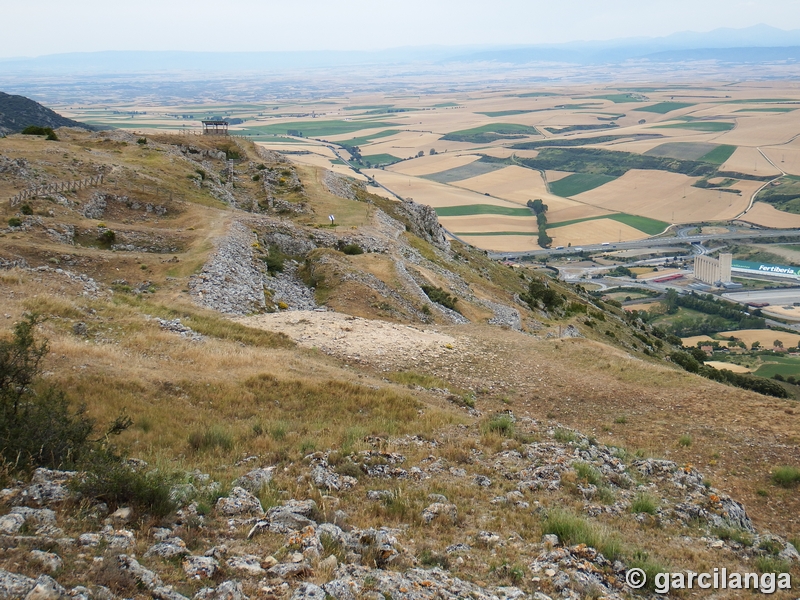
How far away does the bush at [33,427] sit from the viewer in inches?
423

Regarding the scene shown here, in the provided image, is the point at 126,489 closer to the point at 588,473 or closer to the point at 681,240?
the point at 588,473

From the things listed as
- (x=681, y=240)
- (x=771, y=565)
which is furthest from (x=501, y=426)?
(x=681, y=240)

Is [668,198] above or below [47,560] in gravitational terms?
below

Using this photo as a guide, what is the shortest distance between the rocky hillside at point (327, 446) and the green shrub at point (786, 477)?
7cm

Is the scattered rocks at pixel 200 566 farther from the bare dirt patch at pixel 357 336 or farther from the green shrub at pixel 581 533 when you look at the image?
the bare dirt patch at pixel 357 336

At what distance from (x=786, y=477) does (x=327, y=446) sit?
1181 centimetres

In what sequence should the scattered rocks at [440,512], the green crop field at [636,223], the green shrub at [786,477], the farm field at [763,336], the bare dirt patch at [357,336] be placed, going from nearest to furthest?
the scattered rocks at [440,512] < the green shrub at [786,477] < the bare dirt patch at [357,336] < the farm field at [763,336] < the green crop field at [636,223]

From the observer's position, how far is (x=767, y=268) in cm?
13162

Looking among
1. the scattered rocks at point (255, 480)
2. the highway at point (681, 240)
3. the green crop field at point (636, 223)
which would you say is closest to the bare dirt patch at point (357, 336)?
the scattered rocks at point (255, 480)

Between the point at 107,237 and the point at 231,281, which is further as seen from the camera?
the point at 107,237

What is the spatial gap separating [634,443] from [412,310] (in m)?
19.5

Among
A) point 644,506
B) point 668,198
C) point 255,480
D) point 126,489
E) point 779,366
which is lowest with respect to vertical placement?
point 779,366

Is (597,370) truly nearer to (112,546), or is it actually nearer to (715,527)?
(715,527)

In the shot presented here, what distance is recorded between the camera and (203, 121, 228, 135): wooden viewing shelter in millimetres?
77188
